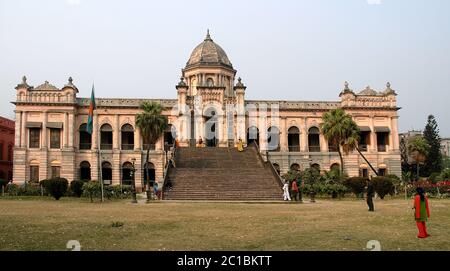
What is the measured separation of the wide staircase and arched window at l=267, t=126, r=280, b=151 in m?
7.89

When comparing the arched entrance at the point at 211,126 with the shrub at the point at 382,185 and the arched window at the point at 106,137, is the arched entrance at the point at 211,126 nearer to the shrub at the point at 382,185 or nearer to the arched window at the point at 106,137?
the arched window at the point at 106,137

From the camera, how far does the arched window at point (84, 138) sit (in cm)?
5369

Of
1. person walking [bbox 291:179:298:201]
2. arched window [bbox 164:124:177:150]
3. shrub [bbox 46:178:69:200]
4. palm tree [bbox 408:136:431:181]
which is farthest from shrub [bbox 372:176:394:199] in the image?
arched window [bbox 164:124:177:150]

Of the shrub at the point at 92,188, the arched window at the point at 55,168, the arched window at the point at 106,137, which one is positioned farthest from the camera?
the arched window at the point at 106,137

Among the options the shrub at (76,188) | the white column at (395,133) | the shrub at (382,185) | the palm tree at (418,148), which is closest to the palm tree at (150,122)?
the shrub at (76,188)

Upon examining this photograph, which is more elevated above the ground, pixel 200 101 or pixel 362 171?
pixel 200 101

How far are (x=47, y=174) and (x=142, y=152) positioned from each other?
34.9 feet

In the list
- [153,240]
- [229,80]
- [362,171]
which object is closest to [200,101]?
[229,80]

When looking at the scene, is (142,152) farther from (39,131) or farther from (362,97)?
(362,97)

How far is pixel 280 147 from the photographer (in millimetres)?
55562

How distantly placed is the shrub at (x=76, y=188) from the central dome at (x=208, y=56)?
1137 inches

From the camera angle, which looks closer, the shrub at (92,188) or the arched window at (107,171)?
the shrub at (92,188)

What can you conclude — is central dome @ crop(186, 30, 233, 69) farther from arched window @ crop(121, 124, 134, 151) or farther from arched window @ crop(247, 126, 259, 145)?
arched window @ crop(121, 124, 134, 151)

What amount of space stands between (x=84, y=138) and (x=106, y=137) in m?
2.64
